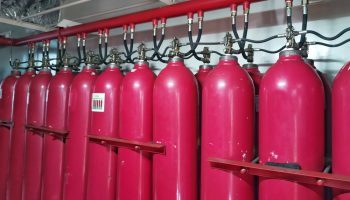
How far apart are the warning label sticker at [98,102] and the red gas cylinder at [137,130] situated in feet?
0.42

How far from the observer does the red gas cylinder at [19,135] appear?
1.42 meters

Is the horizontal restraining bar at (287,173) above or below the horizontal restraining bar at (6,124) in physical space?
below

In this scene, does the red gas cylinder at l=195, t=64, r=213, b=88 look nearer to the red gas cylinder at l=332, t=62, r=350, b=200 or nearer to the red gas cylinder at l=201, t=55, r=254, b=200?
the red gas cylinder at l=201, t=55, r=254, b=200

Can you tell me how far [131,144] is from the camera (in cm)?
90

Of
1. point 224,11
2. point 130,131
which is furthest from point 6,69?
point 224,11

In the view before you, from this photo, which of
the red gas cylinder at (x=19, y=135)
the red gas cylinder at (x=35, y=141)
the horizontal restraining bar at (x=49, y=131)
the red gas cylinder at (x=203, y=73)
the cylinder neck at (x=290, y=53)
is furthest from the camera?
the red gas cylinder at (x=19, y=135)

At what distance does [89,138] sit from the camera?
1.06 m

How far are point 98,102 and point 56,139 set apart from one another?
34cm

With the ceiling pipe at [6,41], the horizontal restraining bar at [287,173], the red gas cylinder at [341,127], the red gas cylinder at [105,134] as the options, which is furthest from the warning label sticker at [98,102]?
the ceiling pipe at [6,41]

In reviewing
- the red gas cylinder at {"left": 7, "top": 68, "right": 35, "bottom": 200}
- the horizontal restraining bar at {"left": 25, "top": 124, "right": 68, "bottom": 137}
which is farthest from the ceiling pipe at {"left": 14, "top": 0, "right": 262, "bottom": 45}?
the horizontal restraining bar at {"left": 25, "top": 124, "right": 68, "bottom": 137}

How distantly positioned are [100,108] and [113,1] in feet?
1.71

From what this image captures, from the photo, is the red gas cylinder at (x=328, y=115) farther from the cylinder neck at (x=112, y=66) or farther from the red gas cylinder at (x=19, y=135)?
the red gas cylinder at (x=19, y=135)

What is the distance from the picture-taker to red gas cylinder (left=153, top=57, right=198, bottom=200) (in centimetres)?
82

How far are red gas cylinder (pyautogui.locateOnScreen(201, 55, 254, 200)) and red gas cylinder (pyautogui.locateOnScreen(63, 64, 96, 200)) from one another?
57 cm
